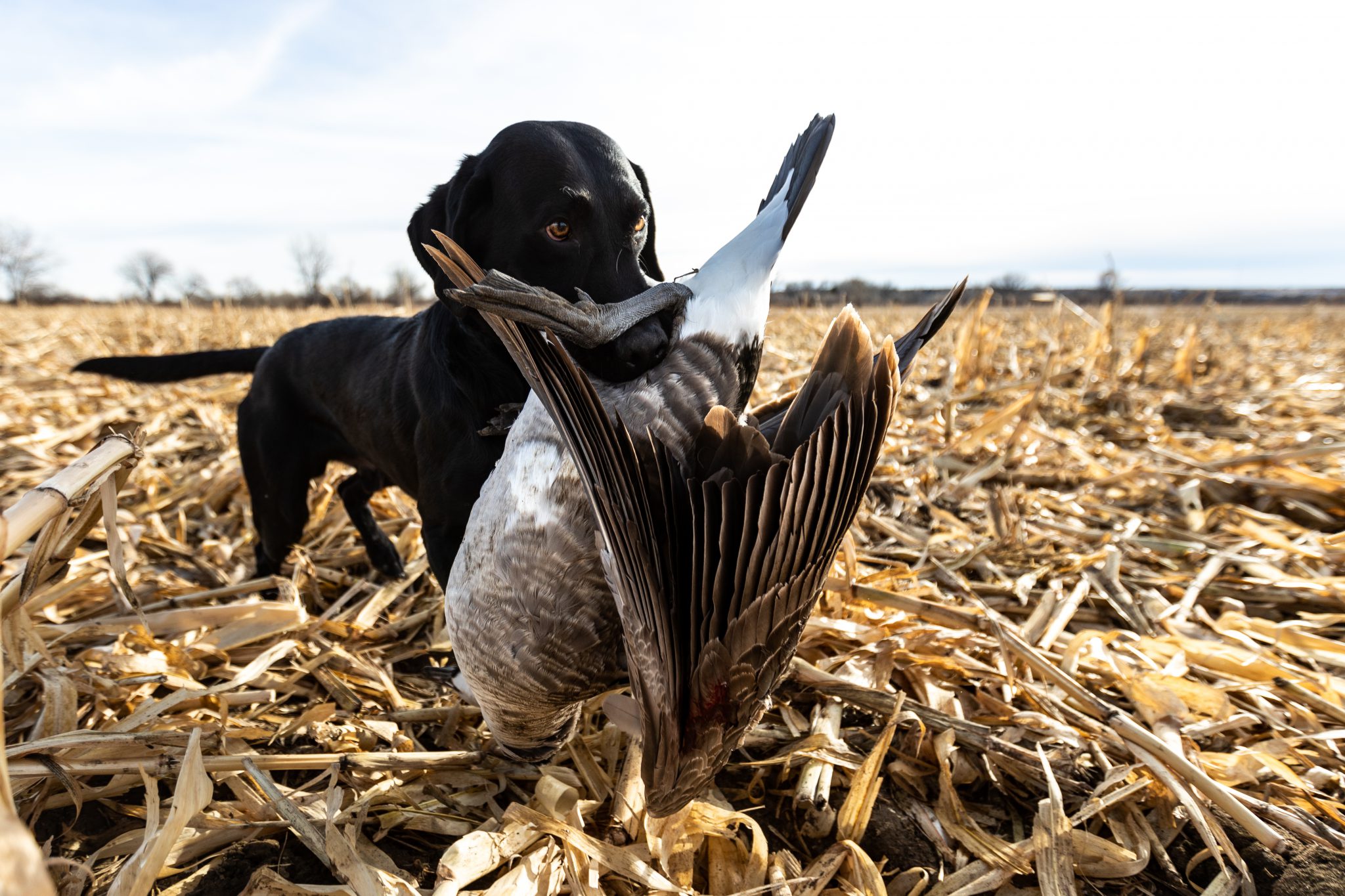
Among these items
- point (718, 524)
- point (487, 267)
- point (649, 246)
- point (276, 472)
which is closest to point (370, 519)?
point (276, 472)

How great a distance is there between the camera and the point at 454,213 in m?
2.30

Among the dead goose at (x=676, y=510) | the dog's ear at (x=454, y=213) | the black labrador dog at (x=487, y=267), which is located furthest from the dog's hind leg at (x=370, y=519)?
the dead goose at (x=676, y=510)

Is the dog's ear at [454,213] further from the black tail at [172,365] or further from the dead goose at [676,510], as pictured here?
the black tail at [172,365]

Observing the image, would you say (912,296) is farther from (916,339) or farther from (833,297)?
(916,339)

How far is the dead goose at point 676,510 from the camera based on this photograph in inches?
40.0

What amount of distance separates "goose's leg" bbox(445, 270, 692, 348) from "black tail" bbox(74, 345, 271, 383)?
2810 millimetres

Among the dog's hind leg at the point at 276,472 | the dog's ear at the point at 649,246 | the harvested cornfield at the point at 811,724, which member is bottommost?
the harvested cornfield at the point at 811,724

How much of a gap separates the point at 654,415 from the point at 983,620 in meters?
1.56

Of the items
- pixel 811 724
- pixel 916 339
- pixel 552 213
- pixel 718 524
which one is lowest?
pixel 811 724

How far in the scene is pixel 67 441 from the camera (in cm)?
482

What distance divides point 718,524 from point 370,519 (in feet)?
9.62

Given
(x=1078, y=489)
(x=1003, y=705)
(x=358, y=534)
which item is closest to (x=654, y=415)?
(x=1003, y=705)

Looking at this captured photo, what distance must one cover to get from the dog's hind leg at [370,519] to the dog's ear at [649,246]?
143 centimetres

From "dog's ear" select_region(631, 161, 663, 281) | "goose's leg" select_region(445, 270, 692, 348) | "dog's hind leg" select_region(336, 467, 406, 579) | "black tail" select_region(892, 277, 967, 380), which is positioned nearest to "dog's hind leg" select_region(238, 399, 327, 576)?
Result: "dog's hind leg" select_region(336, 467, 406, 579)
